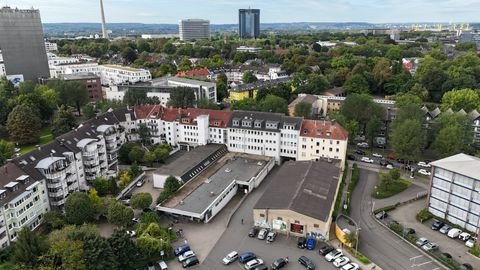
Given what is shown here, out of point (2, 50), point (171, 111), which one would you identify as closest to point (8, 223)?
point (171, 111)

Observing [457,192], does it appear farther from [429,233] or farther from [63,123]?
[63,123]

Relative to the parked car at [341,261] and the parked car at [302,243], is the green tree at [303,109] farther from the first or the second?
the parked car at [341,261]

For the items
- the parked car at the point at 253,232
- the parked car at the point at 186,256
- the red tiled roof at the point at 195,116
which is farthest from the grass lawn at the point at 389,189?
the parked car at the point at 186,256

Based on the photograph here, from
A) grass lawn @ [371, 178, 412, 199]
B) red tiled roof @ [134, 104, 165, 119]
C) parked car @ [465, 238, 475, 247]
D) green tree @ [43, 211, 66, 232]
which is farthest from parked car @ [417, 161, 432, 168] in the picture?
green tree @ [43, 211, 66, 232]

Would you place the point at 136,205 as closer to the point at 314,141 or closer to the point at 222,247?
the point at 222,247

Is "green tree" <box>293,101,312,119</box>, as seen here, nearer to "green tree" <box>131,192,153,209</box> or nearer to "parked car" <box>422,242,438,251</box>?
"parked car" <box>422,242,438,251</box>
